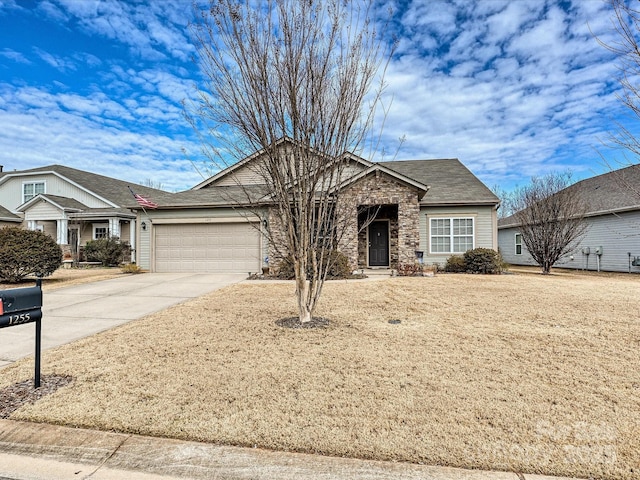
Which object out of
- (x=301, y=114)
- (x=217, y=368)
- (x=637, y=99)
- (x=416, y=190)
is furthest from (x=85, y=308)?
(x=416, y=190)

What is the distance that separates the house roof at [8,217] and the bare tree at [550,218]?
3120cm

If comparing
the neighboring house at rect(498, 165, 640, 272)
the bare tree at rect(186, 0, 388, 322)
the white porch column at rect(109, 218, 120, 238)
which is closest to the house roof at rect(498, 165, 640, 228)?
the neighboring house at rect(498, 165, 640, 272)

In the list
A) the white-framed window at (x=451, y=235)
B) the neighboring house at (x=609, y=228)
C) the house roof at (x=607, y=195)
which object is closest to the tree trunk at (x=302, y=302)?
the white-framed window at (x=451, y=235)

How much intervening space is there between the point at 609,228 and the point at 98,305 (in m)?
22.4

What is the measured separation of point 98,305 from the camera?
27.2ft

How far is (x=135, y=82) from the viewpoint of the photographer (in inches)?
447

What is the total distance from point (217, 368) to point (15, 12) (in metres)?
12.2

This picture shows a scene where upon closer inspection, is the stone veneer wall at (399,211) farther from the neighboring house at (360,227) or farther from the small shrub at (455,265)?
the small shrub at (455,265)

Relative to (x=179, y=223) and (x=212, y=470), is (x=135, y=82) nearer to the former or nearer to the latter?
(x=179, y=223)

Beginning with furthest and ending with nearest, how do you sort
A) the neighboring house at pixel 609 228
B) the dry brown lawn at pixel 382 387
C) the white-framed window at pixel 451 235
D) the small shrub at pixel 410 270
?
1. the neighboring house at pixel 609 228
2. the white-framed window at pixel 451 235
3. the small shrub at pixel 410 270
4. the dry brown lawn at pixel 382 387

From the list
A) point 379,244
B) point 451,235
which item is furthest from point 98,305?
point 451,235

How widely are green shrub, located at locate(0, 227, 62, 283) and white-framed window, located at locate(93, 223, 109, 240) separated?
10.8 meters

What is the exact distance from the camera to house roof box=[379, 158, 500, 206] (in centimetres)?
1598

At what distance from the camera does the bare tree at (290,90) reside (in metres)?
5.23
